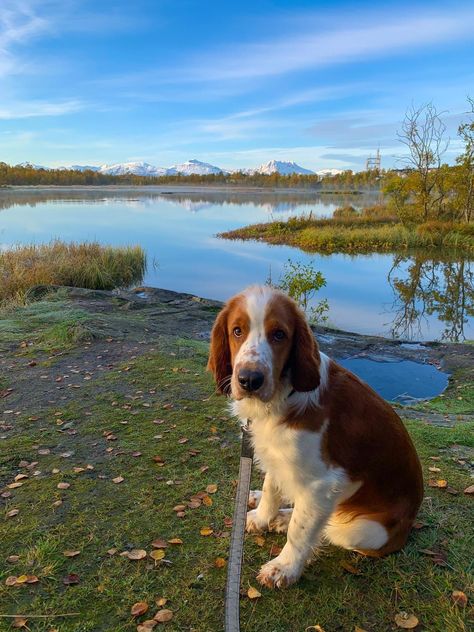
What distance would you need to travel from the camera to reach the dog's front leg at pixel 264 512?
3.81m

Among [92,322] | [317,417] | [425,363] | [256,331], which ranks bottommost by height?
[425,363]

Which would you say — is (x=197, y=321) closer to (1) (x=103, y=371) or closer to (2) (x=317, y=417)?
(1) (x=103, y=371)

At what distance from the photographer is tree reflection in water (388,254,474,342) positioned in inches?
629

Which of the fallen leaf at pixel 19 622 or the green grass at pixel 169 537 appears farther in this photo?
the green grass at pixel 169 537

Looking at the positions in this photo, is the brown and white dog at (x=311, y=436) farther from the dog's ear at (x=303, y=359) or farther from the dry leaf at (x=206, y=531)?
the dry leaf at (x=206, y=531)

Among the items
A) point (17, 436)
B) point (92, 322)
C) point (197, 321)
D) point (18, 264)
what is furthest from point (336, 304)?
point (17, 436)

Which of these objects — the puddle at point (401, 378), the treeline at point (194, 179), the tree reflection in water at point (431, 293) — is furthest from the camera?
the treeline at point (194, 179)

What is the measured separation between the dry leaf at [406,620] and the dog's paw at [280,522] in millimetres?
1040

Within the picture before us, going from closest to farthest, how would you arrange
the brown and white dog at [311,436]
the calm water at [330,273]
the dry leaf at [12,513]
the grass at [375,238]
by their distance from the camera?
1. the brown and white dog at [311,436]
2. the dry leaf at [12,513]
3. the calm water at [330,273]
4. the grass at [375,238]

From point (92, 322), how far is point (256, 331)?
8.82m

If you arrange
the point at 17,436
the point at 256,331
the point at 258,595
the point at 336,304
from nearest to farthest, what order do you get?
the point at 256,331
the point at 258,595
the point at 17,436
the point at 336,304

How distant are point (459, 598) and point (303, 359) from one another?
6.48 ft

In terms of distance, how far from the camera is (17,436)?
5793mm

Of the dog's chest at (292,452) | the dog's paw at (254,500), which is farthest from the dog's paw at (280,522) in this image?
the dog's chest at (292,452)
